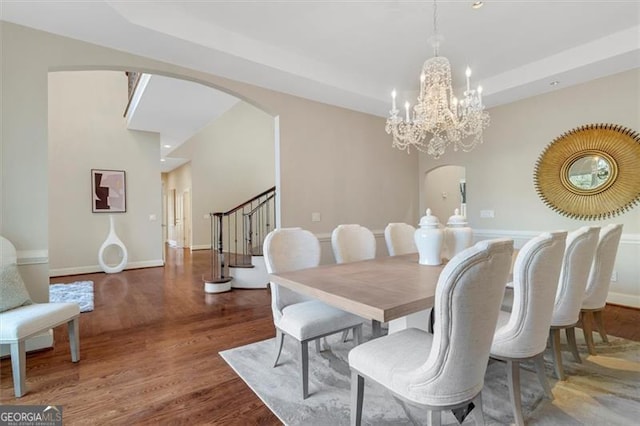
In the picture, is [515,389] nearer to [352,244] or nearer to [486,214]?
[352,244]

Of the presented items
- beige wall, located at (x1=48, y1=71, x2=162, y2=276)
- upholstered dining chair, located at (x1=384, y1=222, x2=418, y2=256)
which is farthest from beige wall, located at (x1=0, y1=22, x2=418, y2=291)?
beige wall, located at (x1=48, y1=71, x2=162, y2=276)

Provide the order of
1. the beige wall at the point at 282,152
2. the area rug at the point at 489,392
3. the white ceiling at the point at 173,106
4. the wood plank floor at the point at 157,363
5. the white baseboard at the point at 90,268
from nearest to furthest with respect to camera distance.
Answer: the area rug at the point at 489,392, the wood plank floor at the point at 157,363, the beige wall at the point at 282,152, the white ceiling at the point at 173,106, the white baseboard at the point at 90,268

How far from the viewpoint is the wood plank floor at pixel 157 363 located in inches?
69.2

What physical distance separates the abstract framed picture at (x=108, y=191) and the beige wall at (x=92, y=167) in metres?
0.09

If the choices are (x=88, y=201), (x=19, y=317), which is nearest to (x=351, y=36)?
(x=19, y=317)

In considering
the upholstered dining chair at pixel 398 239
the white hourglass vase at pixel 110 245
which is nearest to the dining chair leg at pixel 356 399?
the upholstered dining chair at pixel 398 239

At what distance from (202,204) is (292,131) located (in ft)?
19.7

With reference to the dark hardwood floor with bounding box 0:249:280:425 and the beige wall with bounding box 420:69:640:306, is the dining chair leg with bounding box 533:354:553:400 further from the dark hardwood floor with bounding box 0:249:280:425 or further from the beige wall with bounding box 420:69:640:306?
the beige wall with bounding box 420:69:640:306

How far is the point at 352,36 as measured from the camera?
122 inches

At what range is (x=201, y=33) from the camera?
2814 mm

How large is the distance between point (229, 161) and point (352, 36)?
275 inches

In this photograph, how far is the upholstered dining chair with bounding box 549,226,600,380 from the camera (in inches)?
71.1

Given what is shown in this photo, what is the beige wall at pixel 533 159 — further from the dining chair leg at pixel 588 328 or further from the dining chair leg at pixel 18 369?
the dining chair leg at pixel 18 369

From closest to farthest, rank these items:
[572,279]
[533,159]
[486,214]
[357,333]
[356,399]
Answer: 1. [356,399]
2. [572,279]
3. [357,333]
4. [533,159]
5. [486,214]
